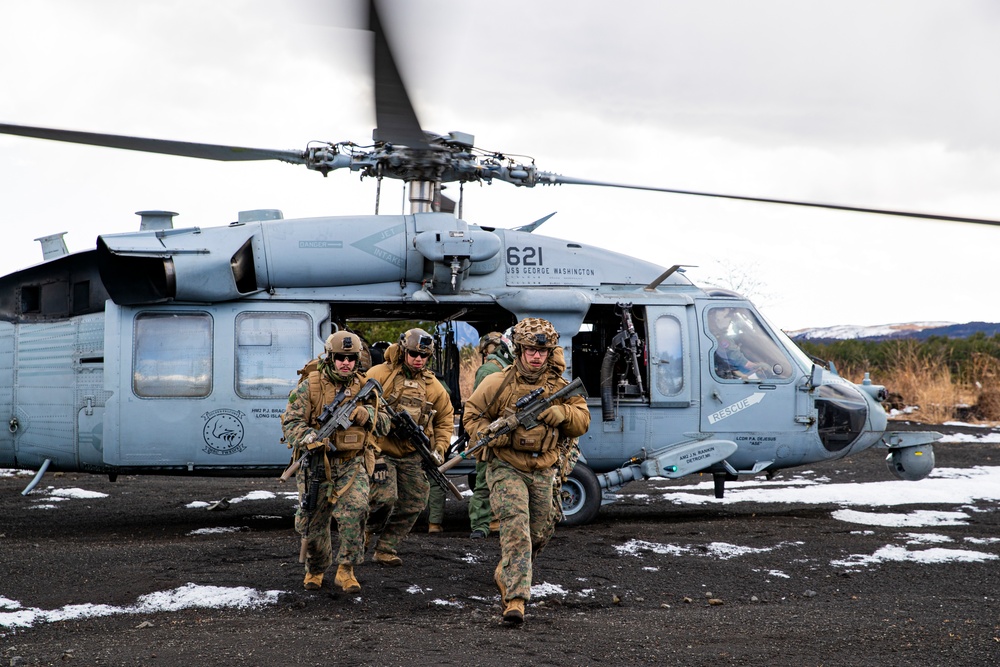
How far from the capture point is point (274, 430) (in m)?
9.04

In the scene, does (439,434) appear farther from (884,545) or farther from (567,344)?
(884,545)

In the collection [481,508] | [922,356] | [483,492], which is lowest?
[481,508]

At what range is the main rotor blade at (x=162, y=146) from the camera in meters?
4.69

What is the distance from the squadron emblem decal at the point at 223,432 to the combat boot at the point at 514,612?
4061 millimetres

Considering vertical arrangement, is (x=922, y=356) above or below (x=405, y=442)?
above

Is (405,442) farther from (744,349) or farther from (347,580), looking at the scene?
(744,349)

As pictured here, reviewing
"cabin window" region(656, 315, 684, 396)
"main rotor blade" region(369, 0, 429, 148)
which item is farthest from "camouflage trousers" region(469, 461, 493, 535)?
"main rotor blade" region(369, 0, 429, 148)

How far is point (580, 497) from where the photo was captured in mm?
9328

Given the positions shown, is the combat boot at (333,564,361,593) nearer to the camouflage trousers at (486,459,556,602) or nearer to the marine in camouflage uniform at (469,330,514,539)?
the camouflage trousers at (486,459,556,602)

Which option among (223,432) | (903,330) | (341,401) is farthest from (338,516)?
(903,330)

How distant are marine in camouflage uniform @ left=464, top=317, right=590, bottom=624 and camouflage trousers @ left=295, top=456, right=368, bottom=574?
2.96ft

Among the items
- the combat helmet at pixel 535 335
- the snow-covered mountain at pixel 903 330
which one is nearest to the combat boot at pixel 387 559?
the combat helmet at pixel 535 335

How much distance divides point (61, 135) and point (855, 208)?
4.28 metres

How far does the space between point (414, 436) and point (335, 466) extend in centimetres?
79
